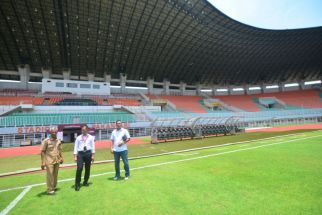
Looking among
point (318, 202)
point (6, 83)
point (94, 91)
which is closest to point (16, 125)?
point (94, 91)

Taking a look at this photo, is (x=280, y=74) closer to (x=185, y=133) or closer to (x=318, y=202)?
(x=185, y=133)

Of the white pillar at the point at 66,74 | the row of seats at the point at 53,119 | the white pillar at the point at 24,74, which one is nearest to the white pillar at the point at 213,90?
the row of seats at the point at 53,119

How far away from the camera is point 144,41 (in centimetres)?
4253

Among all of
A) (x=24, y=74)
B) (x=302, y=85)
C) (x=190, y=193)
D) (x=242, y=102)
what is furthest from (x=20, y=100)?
(x=302, y=85)

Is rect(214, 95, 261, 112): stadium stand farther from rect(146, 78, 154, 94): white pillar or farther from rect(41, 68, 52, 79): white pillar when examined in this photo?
rect(41, 68, 52, 79): white pillar

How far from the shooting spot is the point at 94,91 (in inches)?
1646

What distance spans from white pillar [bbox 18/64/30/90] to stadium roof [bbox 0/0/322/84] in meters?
1.82

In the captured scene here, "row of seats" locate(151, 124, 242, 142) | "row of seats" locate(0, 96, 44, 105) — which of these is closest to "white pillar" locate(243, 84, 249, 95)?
"row of seats" locate(151, 124, 242, 142)

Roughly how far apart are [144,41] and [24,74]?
2919cm

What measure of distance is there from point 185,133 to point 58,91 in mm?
29127

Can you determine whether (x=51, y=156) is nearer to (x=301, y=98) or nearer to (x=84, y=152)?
(x=84, y=152)

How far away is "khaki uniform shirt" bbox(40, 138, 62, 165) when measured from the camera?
5.66 metres

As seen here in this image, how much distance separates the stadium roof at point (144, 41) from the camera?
106ft

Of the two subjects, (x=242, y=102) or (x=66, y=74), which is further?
(x=242, y=102)
